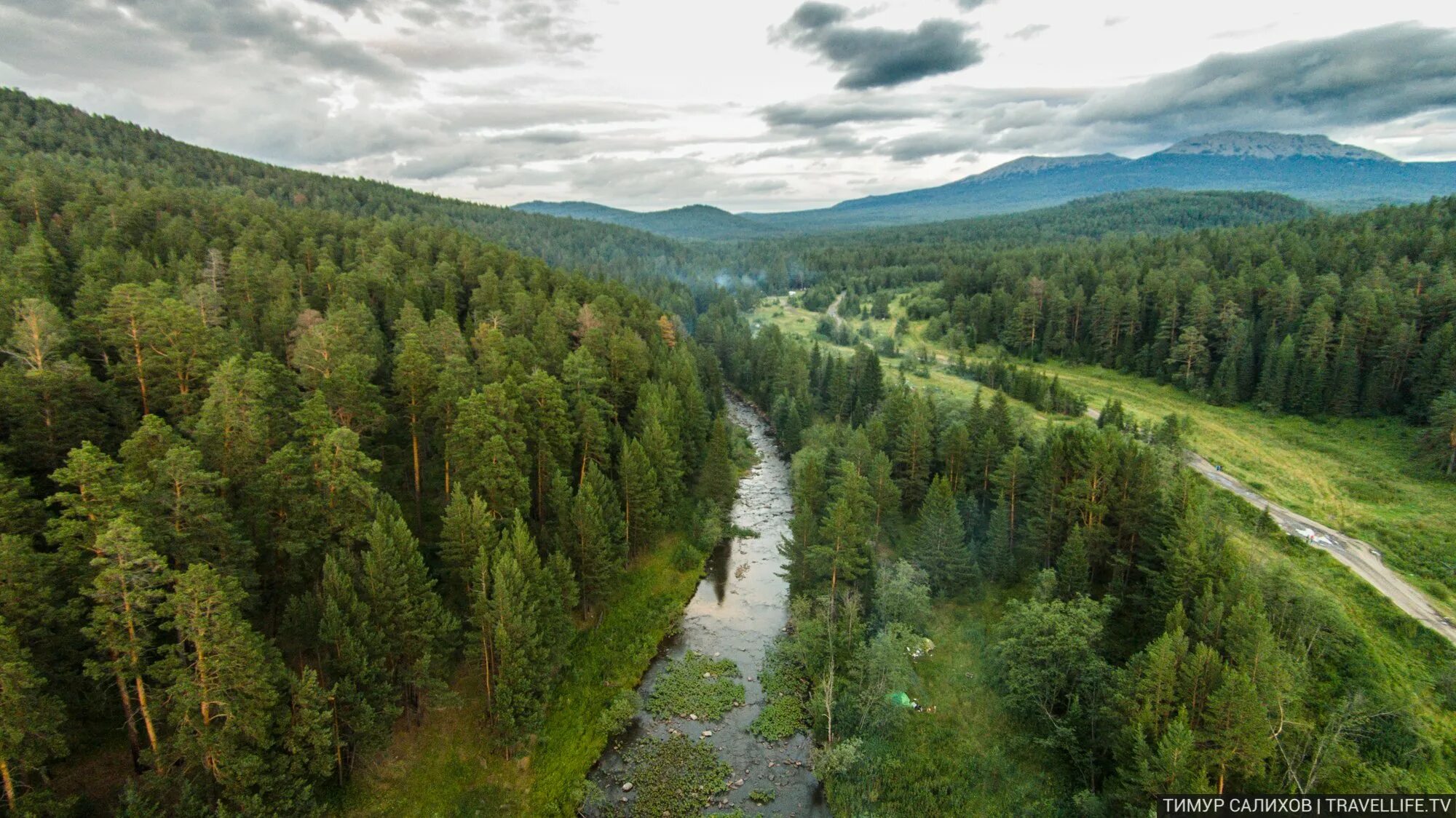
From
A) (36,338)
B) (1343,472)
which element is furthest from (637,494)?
(1343,472)

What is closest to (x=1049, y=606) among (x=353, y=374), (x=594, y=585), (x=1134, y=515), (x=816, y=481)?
(x=1134, y=515)

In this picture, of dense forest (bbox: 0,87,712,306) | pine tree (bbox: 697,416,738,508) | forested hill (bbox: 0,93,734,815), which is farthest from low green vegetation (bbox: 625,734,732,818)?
dense forest (bbox: 0,87,712,306)

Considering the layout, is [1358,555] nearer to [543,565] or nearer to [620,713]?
[620,713]

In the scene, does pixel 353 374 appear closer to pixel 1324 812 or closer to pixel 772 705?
pixel 772 705

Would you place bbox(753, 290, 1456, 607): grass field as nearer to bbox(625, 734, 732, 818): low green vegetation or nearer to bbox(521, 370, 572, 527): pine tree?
bbox(625, 734, 732, 818): low green vegetation

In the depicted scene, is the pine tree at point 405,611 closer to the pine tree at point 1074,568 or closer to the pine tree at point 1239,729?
the pine tree at point 1239,729
